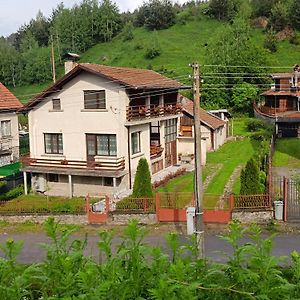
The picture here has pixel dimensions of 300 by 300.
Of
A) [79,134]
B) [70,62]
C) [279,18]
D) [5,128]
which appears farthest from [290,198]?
[279,18]

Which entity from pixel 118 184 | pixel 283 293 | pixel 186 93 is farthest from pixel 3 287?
pixel 186 93

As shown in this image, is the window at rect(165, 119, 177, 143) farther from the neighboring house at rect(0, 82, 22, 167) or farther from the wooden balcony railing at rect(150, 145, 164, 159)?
the neighboring house at rect(0, 82, 22, 167)

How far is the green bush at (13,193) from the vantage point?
26.0m

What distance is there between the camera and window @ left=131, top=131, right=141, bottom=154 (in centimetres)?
2721

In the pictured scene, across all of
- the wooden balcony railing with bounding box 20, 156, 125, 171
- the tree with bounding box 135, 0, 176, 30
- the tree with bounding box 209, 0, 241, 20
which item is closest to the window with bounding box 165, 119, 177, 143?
the wooden balcony railing with bounding box 20, 156, 125, 171

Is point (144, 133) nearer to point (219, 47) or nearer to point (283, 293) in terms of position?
point (283, 293)

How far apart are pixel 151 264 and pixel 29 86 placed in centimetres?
8093

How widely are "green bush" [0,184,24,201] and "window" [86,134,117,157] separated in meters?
4.53

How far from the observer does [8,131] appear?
32.9 m

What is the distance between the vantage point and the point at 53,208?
22.0 meters

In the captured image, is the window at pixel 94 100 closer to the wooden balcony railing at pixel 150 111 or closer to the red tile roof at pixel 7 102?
the wooden balcony railing at pixel 150 111

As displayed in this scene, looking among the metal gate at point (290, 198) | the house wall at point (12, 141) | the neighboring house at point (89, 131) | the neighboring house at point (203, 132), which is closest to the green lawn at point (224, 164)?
the neighboring house at point (203, 132)

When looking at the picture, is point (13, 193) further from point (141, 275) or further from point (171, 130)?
point (141, 275)

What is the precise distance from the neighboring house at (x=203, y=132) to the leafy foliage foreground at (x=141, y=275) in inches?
1030
